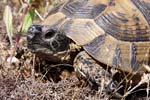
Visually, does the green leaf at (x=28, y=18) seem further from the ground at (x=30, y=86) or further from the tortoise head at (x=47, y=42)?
the tortoise head at (x=47, y=42)

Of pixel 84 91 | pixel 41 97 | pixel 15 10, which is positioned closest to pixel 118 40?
pixel 84 91

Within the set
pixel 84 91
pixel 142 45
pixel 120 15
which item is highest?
pixel 120 15

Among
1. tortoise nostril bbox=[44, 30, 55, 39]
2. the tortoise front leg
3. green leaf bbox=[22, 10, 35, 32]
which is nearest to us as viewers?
the tortoise front leg

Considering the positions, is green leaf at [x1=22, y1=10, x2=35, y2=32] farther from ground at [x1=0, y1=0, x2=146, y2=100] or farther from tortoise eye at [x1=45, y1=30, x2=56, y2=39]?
tortoise eye at [x1=45, y1=30, x2=56, y2=39]

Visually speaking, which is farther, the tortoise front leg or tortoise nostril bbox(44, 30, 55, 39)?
tortoise nostril bbox(44, 30, 55, 39)

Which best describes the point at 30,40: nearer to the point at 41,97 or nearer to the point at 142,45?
the point at 41,97

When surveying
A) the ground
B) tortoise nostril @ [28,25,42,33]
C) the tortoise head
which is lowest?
the ground

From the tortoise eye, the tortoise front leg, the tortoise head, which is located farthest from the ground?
the tortoise eye
